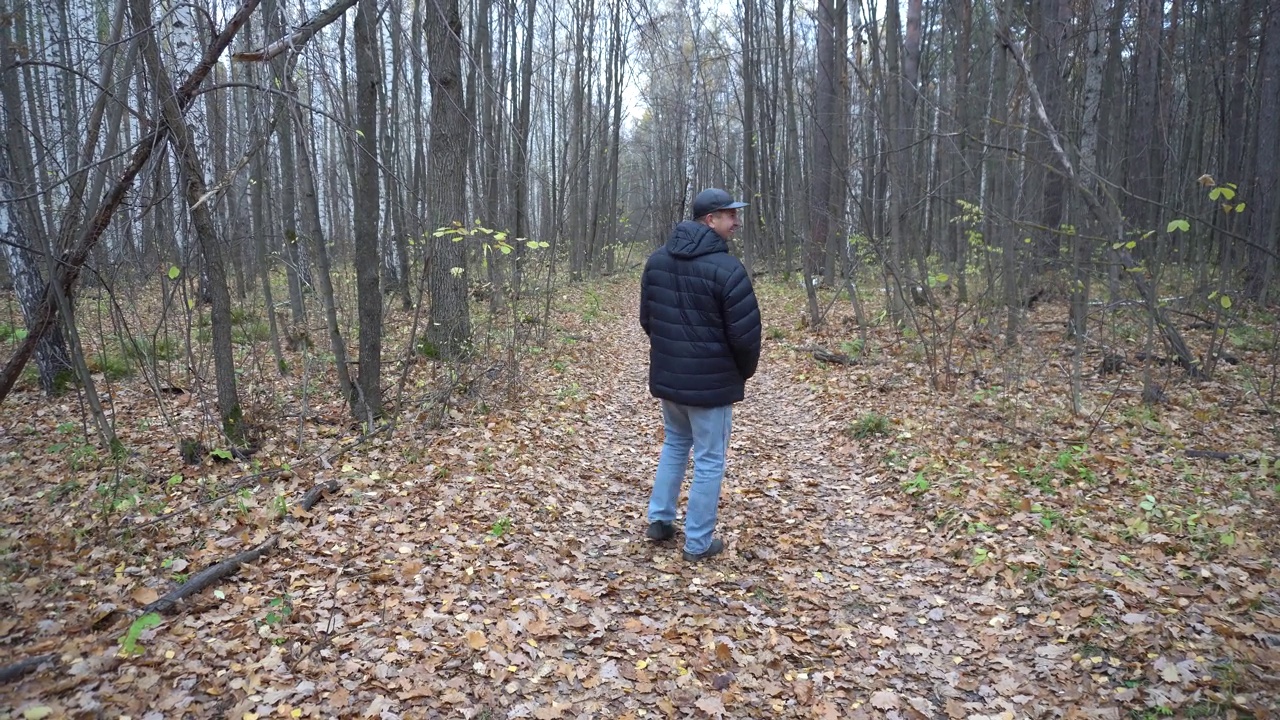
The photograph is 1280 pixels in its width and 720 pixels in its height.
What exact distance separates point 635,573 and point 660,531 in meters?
0.44

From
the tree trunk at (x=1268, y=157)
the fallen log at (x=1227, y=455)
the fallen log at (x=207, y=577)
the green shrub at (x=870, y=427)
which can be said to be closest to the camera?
the fallen log at (x=207, y=577)

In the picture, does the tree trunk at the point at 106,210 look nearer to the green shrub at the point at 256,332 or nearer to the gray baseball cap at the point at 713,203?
the gray baseball cap at the point at 713,203

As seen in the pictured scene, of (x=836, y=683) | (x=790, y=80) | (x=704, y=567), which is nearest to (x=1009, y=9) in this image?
(x=704, y=567)

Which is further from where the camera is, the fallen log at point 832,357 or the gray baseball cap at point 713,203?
the fallen log at point 832,357

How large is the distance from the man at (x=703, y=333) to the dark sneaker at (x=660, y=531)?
27cm

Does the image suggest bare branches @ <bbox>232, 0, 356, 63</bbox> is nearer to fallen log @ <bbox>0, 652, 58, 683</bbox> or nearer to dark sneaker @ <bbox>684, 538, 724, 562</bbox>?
fallen log @ <bbox>0, 652, 58, 683</bbox>

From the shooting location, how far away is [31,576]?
12.0 feet

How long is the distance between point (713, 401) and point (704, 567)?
1098mm

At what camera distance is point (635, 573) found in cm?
446

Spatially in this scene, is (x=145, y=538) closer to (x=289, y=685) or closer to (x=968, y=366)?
(x=289, y=685)

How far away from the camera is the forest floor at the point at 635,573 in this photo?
3152 millimetres

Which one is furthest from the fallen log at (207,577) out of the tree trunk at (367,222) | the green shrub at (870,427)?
the green shrub at (870,427)

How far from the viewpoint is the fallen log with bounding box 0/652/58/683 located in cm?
281

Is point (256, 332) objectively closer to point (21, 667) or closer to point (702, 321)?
point (21, 667)
